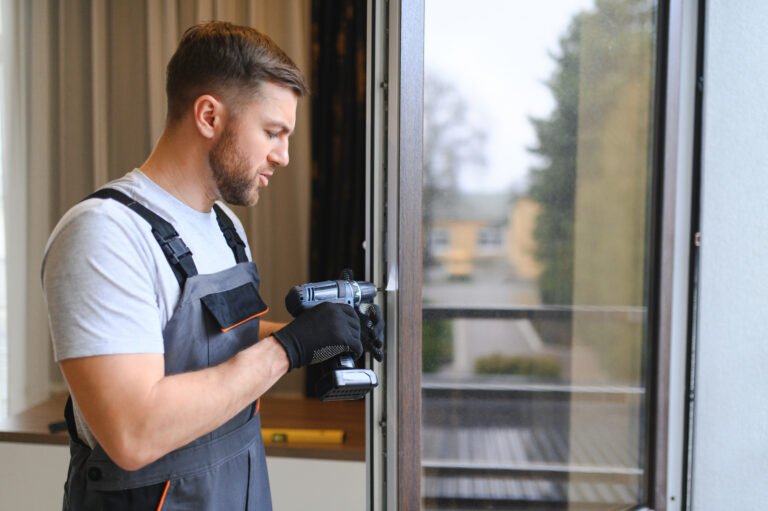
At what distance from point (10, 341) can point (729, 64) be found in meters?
2.59

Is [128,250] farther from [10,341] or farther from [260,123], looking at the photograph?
[10,341]

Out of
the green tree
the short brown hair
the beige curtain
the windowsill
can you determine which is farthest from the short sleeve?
the beige curtain

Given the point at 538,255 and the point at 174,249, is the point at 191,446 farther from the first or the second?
the point at 538,255

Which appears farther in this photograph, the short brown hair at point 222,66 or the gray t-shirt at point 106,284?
the short brown hair at point 222,66

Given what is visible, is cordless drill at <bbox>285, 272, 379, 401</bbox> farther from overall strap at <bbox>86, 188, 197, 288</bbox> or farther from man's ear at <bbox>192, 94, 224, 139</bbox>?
man's ear at <bbox>192, 94, 224, 139</bbox>

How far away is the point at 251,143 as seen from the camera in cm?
113

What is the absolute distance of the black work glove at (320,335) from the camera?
1098 millimetres

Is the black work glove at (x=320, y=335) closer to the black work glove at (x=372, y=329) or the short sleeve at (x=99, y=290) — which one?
the black work glove at (x=372, y=329)

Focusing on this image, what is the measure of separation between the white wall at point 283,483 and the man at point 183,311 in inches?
39.7

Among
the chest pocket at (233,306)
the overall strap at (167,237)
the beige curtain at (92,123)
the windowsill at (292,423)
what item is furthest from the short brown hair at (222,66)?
Answer: the beige curtain at (92,123)

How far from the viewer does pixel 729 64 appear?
5.24ft

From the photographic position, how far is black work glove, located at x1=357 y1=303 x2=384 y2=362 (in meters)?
1.19

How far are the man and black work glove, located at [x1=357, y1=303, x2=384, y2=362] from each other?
4 centimetres

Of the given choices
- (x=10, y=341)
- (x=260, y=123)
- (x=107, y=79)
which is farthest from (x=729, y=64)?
(x=10, y=341)
